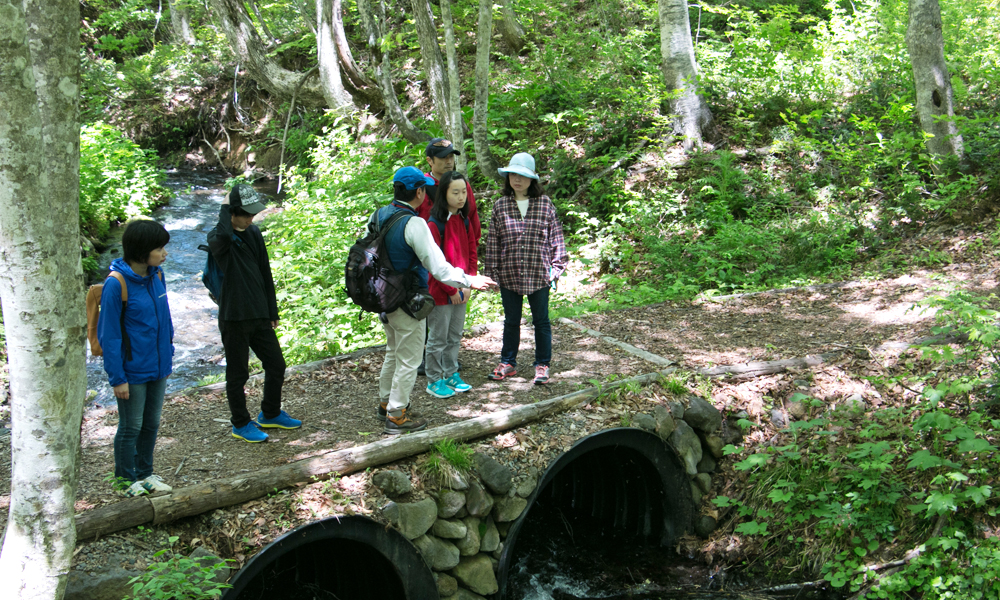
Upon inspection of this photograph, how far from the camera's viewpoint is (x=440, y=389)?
570 cm

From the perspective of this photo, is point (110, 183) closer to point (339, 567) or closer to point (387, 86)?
point (387, 86)

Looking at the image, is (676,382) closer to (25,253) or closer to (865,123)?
(25,253)

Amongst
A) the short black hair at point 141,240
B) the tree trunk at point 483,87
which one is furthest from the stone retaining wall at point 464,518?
the tree trunk at point 483,87

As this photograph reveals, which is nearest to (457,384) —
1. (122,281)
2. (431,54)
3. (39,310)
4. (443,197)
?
(443,197)

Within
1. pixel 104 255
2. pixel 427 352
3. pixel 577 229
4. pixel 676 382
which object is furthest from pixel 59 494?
pixel 104 255

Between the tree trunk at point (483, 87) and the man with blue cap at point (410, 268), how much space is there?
200 inches

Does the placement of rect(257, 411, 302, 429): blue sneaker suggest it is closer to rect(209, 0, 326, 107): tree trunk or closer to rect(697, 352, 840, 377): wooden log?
Result: rect(697, 352, 840, 377): wooden log

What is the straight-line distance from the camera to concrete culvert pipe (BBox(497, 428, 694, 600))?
5.27 metres

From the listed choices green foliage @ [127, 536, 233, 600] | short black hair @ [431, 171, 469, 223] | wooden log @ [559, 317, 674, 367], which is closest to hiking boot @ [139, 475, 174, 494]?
green foliage @ [127, 536, 233, 600]

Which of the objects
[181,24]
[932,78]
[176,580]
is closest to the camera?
[176,580]

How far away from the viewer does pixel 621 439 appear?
209 inches

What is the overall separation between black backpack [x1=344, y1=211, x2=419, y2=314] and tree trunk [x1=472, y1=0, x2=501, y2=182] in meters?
5.53

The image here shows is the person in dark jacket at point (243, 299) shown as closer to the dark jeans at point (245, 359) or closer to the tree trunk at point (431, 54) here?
the dark jeans at point (245, 359)

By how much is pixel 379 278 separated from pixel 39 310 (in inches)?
85.3
